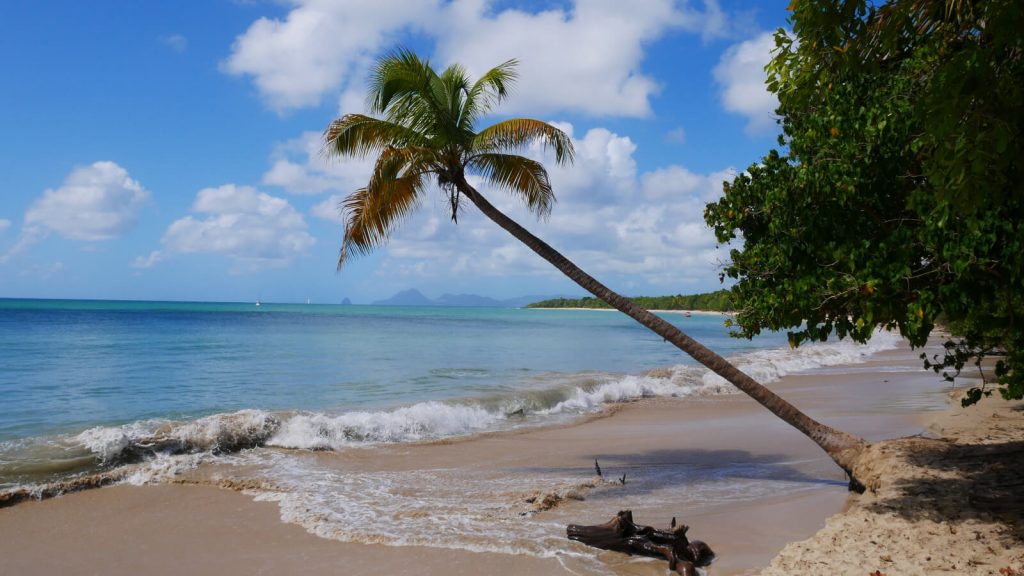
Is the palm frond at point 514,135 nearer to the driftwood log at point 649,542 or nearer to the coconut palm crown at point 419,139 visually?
the coconut palm crown at point 419,139

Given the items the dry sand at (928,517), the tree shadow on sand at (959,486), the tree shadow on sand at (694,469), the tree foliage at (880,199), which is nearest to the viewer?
the tree foliage at (880,199)

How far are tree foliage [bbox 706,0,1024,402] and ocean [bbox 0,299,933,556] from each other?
10.7ft

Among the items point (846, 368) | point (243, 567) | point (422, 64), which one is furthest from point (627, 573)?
point (846, 368)

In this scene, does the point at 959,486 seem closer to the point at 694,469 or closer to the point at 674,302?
the point at 694,469

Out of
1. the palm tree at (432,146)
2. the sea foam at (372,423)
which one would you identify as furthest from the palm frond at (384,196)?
the sea foam at (372,423)

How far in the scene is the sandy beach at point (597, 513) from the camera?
548 centimetres

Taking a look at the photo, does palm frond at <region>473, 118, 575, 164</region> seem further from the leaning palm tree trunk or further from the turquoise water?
the turquoise water

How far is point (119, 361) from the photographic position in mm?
23469

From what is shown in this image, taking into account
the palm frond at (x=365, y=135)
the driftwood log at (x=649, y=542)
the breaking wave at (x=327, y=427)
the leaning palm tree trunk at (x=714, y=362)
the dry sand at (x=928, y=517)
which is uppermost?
the palm frond at (x=365, y=135)

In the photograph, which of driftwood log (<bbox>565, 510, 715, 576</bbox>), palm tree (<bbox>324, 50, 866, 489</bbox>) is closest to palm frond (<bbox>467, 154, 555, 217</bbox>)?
palm tree (<bbox>324, 50, 866, 489</bbox>)

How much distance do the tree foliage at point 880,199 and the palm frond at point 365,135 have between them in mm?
4538

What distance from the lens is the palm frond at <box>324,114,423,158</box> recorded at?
9047 millimetres

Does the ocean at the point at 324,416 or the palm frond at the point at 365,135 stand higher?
the palm frond at the point at 365,135

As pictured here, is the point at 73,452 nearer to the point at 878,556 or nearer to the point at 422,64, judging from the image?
the point at 422,64
